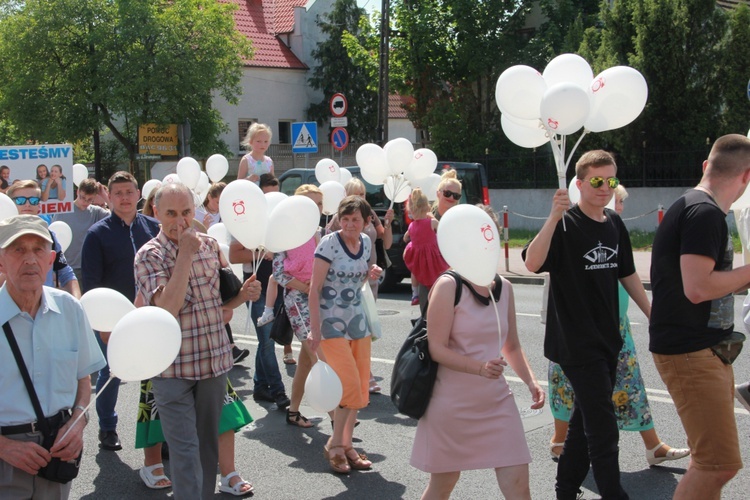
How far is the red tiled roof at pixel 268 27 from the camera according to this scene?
3881cm

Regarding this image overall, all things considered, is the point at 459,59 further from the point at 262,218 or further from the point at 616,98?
the point at 262,218

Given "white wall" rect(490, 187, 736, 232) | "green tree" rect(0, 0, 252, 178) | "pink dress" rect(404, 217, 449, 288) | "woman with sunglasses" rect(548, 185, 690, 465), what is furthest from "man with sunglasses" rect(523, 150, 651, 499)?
"green tree" rect(0, 0, 252, 178)

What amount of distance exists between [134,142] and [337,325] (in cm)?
2683

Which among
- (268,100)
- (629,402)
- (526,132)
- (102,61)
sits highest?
(102,61)

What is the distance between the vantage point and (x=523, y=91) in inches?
195

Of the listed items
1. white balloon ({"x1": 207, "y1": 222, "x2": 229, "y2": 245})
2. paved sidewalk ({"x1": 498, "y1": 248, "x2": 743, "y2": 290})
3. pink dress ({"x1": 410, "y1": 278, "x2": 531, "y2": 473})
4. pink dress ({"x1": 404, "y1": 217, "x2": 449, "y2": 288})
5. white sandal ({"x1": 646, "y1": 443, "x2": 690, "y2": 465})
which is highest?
white balloon ({"x1": 207, "y1": 222, "x2": 229, "y2": 245})

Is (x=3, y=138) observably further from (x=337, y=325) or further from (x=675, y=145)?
(x=337, y=325)

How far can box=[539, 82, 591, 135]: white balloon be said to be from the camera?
4703 millimetres

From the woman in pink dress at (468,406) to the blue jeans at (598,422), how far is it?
1.59ft

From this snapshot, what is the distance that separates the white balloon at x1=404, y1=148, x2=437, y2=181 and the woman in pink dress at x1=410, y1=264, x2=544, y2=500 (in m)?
5.21

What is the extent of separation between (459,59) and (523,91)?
73.3ft

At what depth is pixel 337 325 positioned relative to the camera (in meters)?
5.68

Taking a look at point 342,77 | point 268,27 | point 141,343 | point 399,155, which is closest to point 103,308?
point 141,343

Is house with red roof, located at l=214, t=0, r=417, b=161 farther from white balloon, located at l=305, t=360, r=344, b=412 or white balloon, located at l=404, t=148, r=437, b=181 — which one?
white balloon, located at l=305, t=360, r=344, b=412
